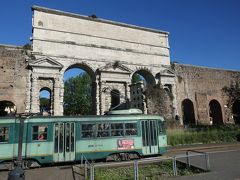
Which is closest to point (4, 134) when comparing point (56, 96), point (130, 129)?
point (130, 129)

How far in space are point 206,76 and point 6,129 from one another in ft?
90.5

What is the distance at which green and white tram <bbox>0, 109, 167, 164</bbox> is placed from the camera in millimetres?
11508

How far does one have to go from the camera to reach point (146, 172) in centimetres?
1033

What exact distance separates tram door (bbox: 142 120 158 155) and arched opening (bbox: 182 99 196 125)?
59.7ft

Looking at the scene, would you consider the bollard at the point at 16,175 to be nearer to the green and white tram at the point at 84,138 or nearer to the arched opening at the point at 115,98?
the green and white tram at the point at 84,138

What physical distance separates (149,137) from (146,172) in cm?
334

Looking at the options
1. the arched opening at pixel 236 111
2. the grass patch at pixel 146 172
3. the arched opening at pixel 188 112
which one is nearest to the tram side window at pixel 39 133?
the grass patch at pixel 146 172

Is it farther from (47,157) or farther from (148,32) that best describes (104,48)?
(47,157)

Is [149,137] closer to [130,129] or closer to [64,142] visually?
[130,129]

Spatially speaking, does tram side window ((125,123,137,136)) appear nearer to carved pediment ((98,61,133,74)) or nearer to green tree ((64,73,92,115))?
carved pediment ((98,61,133,74))

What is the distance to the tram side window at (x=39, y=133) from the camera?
38.7 feet

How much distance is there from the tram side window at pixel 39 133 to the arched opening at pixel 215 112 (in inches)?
A: 1080

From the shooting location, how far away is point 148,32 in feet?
96.0

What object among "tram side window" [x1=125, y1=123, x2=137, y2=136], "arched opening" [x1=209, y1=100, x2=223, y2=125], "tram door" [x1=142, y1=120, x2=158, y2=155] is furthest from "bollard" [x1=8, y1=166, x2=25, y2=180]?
"arched opening" [x1=209, y1=100, x2=223, y2=125]
